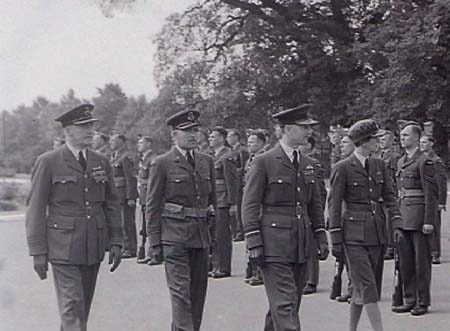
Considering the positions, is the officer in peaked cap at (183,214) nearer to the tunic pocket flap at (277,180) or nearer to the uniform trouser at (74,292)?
the uniform trouser at (74,292)

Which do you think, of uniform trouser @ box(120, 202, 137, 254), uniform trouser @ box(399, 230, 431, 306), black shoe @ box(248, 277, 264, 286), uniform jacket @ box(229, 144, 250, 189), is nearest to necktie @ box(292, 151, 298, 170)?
uniform trouser @ box(399, 230, 431, 306)

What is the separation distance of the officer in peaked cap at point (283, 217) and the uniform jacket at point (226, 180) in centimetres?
470

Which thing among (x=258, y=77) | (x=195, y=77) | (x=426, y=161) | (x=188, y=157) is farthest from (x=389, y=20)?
(x=188, y=157)

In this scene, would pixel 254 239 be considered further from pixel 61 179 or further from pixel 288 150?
pixel 61 179

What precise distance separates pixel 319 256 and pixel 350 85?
19.5 m

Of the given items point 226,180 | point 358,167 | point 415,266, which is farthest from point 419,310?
point 226,180

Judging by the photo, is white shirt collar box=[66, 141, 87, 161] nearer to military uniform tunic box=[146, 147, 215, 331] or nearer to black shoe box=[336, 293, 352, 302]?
military uniform tunic box=[146, 147, 215, 331]

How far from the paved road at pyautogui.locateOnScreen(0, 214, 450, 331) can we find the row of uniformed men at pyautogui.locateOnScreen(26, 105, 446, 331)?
89 cm

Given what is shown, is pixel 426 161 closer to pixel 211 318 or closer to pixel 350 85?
pixel 211 318

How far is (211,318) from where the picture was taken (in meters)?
7.63

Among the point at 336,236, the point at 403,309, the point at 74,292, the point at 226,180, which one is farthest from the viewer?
the point at 226,180

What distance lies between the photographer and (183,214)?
20.9 ft

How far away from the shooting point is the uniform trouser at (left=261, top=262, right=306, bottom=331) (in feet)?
18.3

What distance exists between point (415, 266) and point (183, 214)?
262cm
